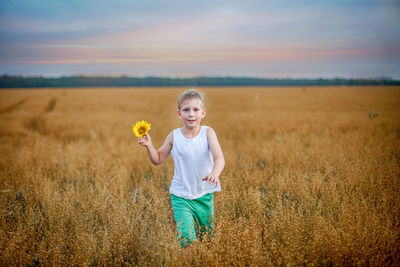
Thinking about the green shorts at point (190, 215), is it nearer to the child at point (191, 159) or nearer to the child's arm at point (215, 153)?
the child at point (191, 159)

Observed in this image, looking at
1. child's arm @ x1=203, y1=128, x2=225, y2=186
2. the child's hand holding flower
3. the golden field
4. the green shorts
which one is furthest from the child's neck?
the golden field

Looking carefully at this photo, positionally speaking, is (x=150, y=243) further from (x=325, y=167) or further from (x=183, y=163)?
(x=325, y=167)

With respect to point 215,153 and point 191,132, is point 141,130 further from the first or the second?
point 215,153

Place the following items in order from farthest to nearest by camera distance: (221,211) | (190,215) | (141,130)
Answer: (221,211) < (190,215) < (141,130)

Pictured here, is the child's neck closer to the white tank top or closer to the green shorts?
the white tank top

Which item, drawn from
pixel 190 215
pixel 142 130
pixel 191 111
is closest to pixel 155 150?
pixel 142 130

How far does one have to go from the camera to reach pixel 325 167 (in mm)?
4344

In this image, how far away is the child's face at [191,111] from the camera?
2430mm

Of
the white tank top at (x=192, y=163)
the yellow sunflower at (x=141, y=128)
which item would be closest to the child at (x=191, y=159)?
the white tank top at (x=192, y=163)

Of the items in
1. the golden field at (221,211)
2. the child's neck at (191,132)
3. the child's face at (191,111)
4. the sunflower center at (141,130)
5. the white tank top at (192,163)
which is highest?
the child's face at (191,111)

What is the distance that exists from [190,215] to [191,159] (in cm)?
57

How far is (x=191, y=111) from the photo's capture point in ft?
8.00

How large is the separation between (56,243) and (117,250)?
25.8 inches

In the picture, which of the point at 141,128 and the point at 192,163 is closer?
the point at 141,128
